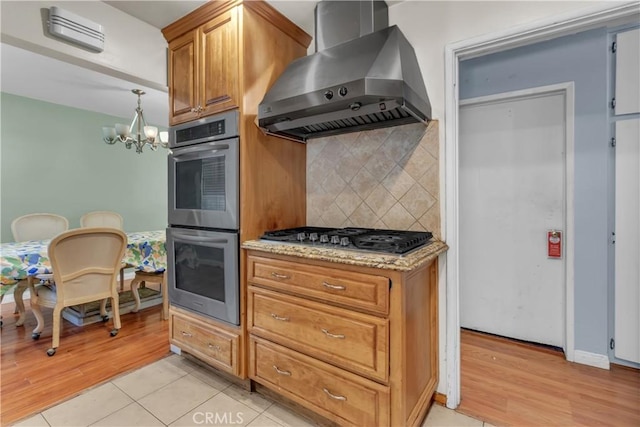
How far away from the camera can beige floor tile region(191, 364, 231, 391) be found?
1.94 meters

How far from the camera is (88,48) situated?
200cm

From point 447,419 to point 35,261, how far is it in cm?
312

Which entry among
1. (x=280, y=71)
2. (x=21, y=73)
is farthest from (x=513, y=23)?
(x=21, y=73)

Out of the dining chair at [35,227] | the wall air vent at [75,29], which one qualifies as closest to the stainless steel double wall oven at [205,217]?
the wall air vent at [75,29]

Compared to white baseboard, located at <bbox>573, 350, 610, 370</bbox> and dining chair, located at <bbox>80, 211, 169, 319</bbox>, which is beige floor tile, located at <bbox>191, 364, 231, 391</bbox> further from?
white baseboard, located at <bbox>573, 350, 610, 370</bbox>

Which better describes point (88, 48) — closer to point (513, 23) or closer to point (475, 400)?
point (513, 23)

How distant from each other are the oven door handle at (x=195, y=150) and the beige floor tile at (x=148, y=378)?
147cm

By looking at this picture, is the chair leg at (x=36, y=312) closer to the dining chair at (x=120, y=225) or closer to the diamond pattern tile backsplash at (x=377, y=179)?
the dining chair at (x=120, y=225)

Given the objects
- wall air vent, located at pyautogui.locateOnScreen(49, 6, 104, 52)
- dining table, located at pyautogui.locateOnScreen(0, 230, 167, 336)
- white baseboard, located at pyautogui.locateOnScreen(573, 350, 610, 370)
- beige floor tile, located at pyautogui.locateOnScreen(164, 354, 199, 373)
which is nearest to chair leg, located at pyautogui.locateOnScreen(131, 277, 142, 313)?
dining table, located at pyautogui.locateOnScreen(0, 230, 167, 336)

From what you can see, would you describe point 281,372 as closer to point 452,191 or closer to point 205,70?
point 452,191

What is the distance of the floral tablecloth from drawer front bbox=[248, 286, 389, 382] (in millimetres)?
1866

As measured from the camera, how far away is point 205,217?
1962 mm

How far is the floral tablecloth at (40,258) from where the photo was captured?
7.55ft

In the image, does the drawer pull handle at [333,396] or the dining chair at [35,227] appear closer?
the drawer pull handle at [333,396]
